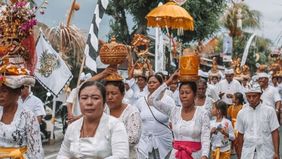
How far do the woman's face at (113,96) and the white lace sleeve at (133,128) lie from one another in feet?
0.84

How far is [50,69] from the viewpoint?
12.8 m

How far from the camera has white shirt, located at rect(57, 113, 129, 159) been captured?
157 inches

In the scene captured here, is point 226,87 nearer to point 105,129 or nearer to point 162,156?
point 162,156

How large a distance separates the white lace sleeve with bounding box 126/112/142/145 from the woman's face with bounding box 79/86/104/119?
119 cm

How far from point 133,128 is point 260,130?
2734 millimetres

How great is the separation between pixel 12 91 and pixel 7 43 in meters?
0.54

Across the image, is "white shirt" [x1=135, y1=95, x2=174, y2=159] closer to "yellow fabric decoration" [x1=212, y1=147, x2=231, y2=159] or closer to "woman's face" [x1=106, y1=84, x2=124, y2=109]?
"yellow fabric decoration" [x1=212, y1=147, x2=231, y2=159]

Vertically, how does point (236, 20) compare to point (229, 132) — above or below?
above

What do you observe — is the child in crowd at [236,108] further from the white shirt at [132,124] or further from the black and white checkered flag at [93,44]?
the white shirt at [132,124]

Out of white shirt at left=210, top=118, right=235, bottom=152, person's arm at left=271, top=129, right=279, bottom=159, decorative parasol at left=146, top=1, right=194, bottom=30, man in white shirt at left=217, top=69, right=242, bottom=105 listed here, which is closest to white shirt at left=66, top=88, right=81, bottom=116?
person's arm at left=271, top=129, right=279, bottom=159

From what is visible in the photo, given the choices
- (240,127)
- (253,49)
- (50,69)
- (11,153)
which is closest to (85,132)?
(11,153)

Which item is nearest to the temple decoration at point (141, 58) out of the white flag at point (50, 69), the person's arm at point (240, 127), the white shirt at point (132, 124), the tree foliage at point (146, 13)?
the white flag at point (50, 69)

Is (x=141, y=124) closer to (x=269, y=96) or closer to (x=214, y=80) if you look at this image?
(x=269, y=96)

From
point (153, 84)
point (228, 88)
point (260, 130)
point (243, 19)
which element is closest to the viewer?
point (260, 130)
